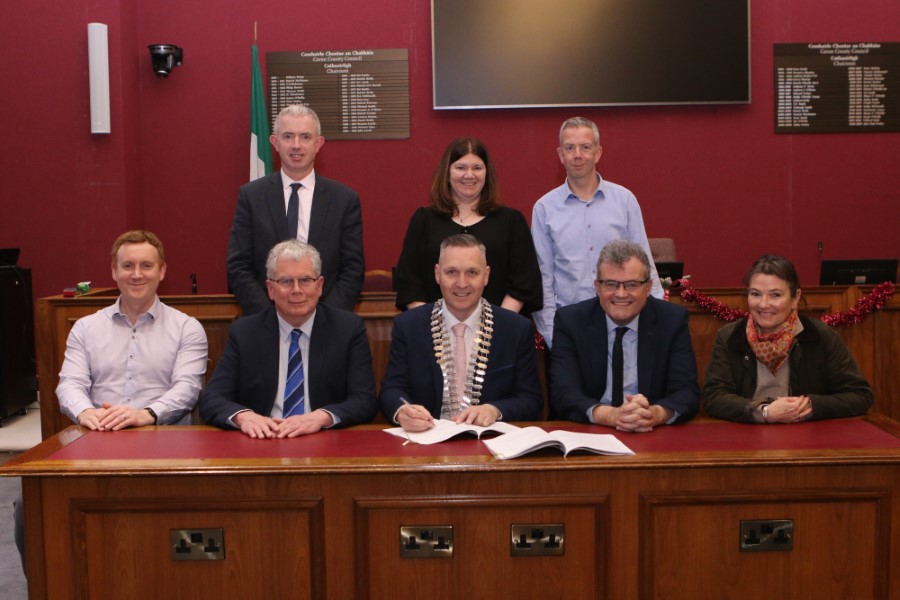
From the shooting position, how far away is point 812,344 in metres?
2.79

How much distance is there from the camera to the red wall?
584 cm

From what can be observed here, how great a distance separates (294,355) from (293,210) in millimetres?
946

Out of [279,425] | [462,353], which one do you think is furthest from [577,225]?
[279,425]

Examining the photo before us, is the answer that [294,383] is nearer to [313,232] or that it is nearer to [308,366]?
[308,366]

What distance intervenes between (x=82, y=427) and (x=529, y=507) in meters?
1.36

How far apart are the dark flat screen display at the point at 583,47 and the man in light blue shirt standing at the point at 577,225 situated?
8.10 ft

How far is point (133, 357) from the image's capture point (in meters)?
3.05

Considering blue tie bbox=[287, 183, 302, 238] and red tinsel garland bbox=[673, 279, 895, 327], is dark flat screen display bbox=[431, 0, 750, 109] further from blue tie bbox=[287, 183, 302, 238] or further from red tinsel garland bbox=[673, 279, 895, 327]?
blue tie bbox=[287, 183, 302, 238]

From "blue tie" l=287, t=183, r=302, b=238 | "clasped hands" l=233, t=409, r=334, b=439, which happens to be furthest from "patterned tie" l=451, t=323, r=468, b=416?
"blue tie" l=287, t=183, r=302, b=238

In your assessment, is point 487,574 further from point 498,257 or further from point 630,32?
point 630,32

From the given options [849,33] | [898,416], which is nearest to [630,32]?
[849,33]

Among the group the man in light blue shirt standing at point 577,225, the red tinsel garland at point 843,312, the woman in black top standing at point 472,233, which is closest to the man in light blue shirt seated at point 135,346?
the woman in black top standing at point 472,233

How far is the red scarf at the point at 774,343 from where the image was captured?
9.14 feet

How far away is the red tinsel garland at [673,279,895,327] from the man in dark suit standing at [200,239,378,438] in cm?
181
